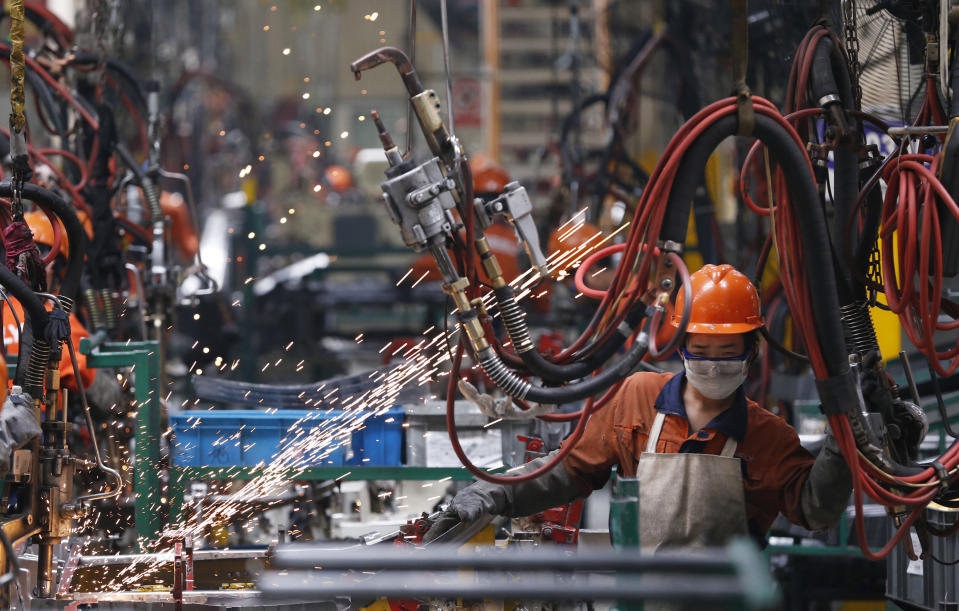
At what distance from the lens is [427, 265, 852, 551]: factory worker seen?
369 centimetres

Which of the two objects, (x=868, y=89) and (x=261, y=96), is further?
(x=261, y=96)

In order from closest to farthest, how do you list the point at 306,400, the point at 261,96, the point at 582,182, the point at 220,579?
the point at 220,579 → the point at 306,400 → the point at 582,182 → the point at 261,96

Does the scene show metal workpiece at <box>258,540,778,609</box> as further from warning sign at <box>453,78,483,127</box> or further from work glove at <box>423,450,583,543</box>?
warning sign at <box>453,78,483,127</box>

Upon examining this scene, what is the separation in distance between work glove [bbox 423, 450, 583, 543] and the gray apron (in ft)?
1.11

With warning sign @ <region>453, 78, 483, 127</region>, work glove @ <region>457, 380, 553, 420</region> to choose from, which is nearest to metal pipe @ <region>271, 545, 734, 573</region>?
work glove @ <region>457, 380, 553, 420</region>

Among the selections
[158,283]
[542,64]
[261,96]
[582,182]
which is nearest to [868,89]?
[158,283]

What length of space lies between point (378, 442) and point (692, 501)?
169 centimetres

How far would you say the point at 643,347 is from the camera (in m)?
3.13

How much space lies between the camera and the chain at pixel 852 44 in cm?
407

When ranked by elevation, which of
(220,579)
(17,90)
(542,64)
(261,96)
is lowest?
(220,579)

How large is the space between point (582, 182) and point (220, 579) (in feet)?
20.3

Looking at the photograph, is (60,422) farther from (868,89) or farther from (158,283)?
(868,89)

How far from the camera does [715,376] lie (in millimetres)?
3740

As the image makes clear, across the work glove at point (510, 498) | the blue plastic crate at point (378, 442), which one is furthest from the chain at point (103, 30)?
the work glove at point (510, 498)
